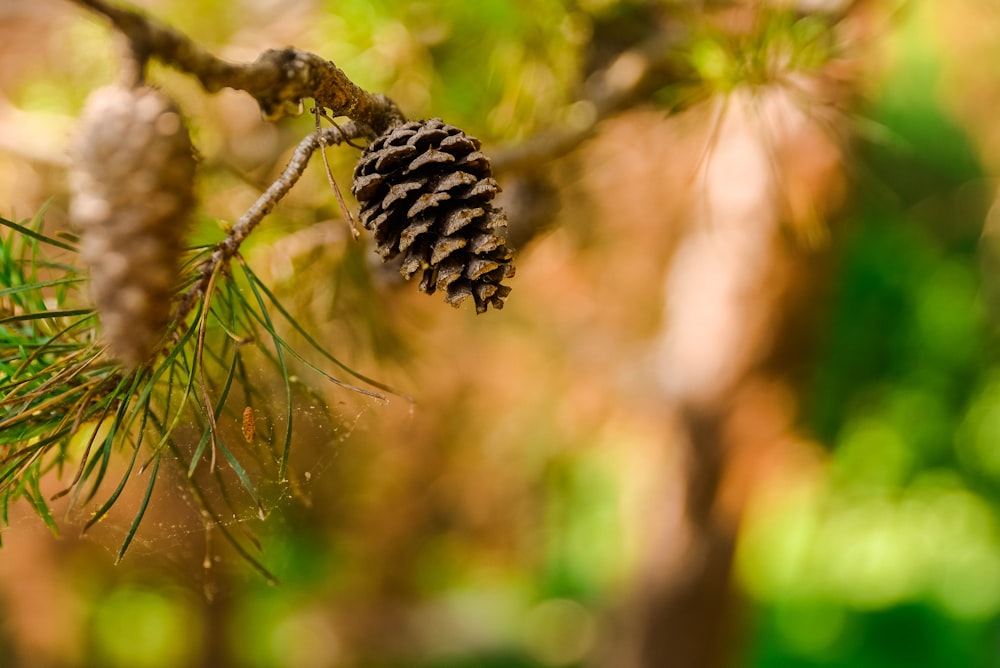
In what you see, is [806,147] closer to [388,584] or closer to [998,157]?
[998,157]

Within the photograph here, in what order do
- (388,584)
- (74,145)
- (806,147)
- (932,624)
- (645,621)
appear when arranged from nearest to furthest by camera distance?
(74,145), (806,147), (645,621), (932,624), (388,584)

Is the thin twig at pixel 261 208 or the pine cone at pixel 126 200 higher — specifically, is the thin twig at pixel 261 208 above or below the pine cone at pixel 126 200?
above

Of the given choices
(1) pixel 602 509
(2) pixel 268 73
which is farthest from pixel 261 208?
(1) pixel 602 509

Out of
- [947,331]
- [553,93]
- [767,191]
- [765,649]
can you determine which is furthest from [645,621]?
[947,331]

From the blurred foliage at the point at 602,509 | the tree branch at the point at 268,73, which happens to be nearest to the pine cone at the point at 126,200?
the tree branch at the point at 268,73

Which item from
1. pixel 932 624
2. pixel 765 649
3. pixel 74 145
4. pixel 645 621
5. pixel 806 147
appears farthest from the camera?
pixel 765 649

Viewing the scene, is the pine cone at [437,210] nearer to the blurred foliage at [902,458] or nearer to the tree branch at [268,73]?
the tree branch at [268,73]

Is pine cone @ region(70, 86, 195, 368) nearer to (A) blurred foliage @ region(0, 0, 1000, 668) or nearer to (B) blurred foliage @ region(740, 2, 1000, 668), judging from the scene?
(A) blurred foliage @ region(0, 0, 1000, 668)
